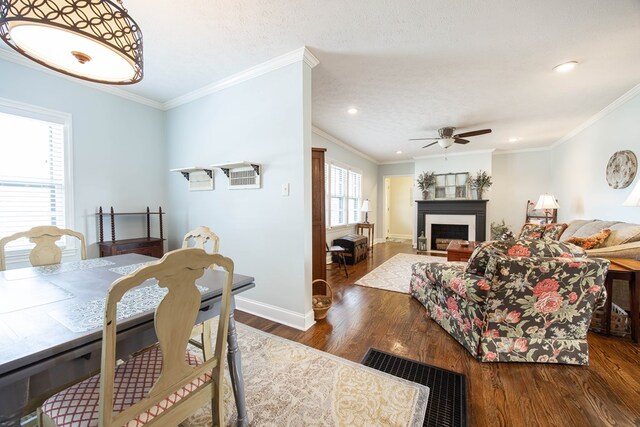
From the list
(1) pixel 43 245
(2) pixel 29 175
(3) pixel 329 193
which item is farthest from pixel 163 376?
(3) pixel 329 193

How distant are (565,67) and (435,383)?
11.0 feet

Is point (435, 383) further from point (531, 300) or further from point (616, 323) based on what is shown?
point (616, 323)

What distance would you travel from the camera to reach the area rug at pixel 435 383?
4.65 ft

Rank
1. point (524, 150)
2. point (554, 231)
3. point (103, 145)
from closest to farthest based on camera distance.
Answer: point (103, 145), point (554, 231), point (524, 150)

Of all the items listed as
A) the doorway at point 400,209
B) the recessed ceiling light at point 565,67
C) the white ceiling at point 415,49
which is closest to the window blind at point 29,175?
the white ceiling at point 415,49

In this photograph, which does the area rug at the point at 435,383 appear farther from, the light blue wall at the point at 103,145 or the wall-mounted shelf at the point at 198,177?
the light blue wall at the point at 103,145

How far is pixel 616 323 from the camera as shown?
2.30 meters

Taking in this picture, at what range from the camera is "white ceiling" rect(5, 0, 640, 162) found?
6.07 ft

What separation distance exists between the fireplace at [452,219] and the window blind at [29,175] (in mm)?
7069

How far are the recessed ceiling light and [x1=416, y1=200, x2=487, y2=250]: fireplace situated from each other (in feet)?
13.2

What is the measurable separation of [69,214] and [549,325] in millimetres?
4738

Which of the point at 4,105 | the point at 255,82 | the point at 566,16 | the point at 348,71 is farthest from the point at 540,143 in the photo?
the point at 4,105

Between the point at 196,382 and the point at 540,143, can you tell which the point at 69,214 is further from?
the point at 540,143

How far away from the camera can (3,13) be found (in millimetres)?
938
